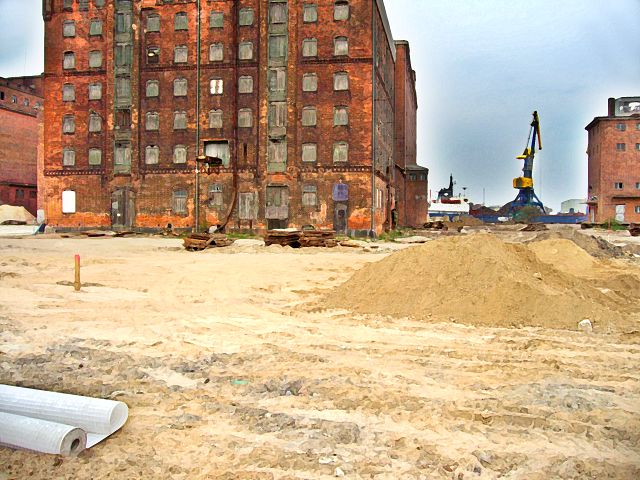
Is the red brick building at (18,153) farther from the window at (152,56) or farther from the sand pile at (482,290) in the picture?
the sand pile at (482,290)

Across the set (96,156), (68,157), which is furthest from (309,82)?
(68,157)

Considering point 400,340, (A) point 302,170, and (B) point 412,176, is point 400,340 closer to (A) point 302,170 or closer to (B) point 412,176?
(A) point 302,170

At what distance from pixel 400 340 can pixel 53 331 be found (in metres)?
4.60

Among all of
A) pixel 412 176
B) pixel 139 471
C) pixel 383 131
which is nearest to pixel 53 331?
pixel 139 471

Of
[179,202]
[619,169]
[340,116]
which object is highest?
[340,116]

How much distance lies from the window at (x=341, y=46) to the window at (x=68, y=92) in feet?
62.0

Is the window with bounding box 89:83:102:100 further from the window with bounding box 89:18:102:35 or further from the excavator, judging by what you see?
the excavator

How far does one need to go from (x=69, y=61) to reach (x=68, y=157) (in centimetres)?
687

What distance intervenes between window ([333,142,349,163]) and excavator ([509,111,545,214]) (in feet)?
192

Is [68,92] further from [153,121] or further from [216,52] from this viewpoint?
[216,52]

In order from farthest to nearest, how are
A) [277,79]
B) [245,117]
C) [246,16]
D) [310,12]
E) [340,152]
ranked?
1. [246,16]
2. [245,117]
3. [277,79]
4. [310,12]
5. [340,152]

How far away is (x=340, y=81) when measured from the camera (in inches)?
1403

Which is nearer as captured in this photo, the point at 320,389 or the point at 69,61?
the point at 320,389

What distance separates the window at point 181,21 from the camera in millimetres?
37750
